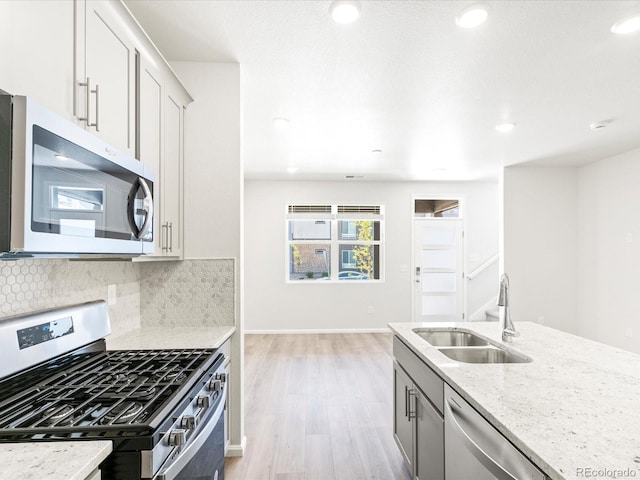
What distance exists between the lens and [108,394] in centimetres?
118

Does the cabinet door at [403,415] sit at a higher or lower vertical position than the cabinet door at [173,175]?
lower

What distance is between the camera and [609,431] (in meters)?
0.97

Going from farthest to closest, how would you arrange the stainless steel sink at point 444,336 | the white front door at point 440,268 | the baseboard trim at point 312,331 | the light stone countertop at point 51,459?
the white front door at point 440,268 < the baseboard trim at point 312,331 < the stainless steel sink at point 444,336 < the light stone countertop at point 51,459

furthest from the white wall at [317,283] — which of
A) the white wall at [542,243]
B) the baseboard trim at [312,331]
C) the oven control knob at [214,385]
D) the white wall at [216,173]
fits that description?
the oven control knob at [214,385]

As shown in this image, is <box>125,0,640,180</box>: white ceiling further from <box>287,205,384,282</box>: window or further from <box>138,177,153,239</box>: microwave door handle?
<box>287,205,384,282</box>: window

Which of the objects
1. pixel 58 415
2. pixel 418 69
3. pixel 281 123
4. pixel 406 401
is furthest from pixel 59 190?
pixel 281 123

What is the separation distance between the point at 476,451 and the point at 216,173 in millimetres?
2066

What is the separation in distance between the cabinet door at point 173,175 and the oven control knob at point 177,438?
3.87 feet

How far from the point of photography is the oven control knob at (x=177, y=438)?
1.07m

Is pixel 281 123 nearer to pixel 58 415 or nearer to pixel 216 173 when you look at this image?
pixel 216 173

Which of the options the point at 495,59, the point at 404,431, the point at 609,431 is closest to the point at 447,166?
the point at 495,59

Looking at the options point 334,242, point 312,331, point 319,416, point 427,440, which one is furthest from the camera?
point 334,242

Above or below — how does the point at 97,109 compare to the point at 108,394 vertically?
above

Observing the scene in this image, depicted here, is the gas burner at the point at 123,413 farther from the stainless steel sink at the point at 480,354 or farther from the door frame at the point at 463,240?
the door frame at the point at 463,240
